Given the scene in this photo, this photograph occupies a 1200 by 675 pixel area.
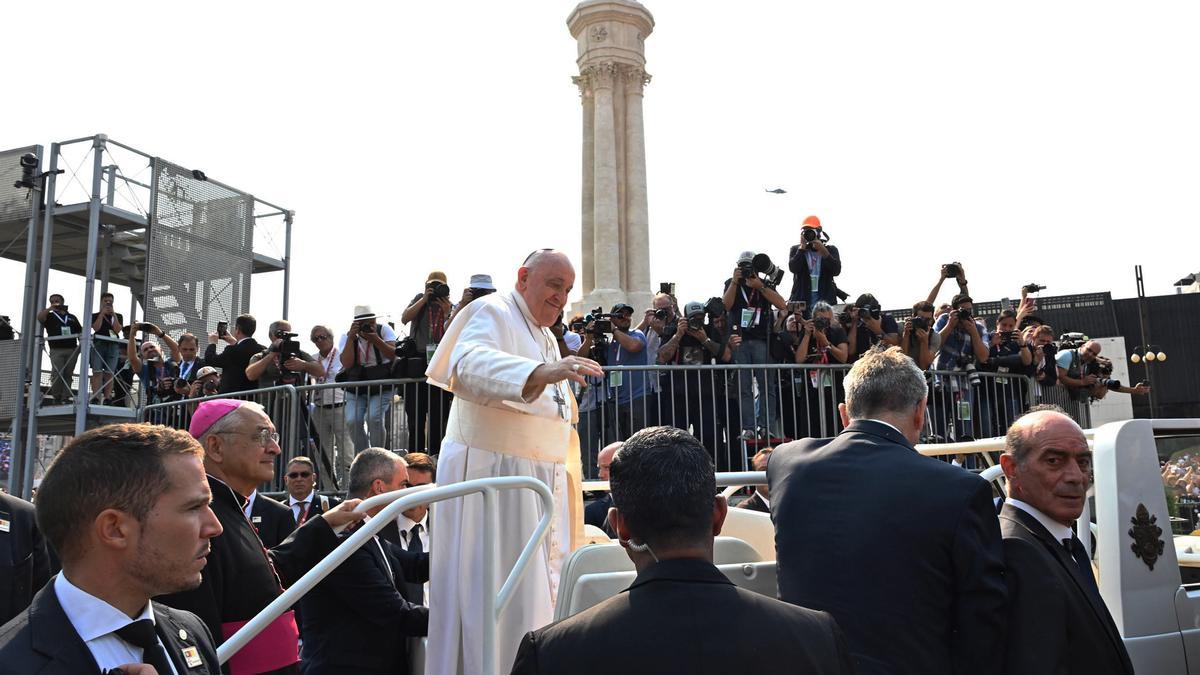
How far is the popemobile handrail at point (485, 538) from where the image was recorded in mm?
3346

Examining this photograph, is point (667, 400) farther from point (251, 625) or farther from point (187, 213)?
point (187, 213)

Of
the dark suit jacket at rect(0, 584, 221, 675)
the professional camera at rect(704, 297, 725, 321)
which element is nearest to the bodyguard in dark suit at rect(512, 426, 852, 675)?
the dark suit jacket at rect(0, 584, 221, 675)

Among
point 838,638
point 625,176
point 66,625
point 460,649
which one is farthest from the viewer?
point 625,176

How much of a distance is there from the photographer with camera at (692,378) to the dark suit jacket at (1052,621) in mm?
6461

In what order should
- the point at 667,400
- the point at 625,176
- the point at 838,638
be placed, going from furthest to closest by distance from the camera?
the point at 625,176 → the point at 667,400 → the point at 838,638

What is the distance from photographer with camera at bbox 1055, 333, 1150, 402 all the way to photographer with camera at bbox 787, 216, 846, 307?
275 cm

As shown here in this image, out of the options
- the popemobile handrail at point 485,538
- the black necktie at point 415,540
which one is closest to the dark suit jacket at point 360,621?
the popemobile handrail at point 485,538

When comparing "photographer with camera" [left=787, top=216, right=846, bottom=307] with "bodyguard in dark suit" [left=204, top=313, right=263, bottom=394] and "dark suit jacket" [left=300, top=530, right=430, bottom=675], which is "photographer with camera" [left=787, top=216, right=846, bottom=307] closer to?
"bodyguard in dark suit" [left=204, top=313, right=263, bottom=394]

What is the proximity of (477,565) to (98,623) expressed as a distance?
2374 mm

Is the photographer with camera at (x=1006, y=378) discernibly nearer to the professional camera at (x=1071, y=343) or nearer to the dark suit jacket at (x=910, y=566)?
the professional camera at (x=1071, y=343)

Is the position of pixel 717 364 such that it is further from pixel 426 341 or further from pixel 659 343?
pixel 426 341

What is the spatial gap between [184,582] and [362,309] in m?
8.64

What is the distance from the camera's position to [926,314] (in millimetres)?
10562

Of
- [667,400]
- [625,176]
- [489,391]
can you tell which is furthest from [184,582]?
[625,176]
